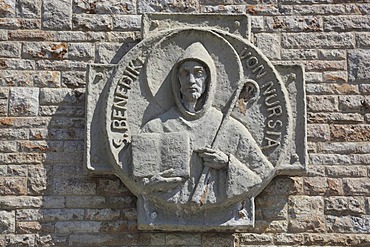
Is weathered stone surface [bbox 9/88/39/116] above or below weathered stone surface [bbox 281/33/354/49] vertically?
A: below

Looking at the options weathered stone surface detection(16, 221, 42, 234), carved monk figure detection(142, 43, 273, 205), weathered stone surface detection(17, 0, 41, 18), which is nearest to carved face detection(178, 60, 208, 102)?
carved monk figure detection(142, 43, 273, 205)

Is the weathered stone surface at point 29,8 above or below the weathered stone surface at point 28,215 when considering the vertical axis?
above

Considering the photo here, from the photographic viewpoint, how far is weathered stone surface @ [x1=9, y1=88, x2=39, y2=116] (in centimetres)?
739

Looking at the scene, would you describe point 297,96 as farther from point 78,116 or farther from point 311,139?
point 78,116

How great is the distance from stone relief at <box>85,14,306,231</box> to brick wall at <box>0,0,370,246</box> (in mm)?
185

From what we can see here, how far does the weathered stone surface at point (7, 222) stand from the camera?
23.3ft

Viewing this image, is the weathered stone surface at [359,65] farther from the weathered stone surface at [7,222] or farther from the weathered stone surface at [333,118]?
the weathered stone surface at [7,222]

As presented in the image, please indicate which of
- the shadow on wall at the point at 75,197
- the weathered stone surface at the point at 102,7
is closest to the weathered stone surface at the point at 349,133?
the shadow on wall at the point at 75,197

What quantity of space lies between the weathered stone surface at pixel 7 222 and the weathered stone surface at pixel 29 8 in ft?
5.32

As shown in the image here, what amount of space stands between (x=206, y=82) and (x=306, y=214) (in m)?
1.26

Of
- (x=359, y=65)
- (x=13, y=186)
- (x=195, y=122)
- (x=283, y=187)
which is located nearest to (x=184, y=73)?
(x=195, y=122)

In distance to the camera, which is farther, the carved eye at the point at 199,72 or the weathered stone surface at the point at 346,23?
the weathered stone surface at the point at 346,23

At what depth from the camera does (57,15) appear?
7660 millimetres

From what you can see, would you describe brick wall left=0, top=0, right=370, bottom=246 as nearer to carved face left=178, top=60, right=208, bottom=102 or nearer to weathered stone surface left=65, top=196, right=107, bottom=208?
weathered stone surface left=65, top=196, right=107, bottom=208
